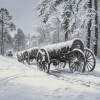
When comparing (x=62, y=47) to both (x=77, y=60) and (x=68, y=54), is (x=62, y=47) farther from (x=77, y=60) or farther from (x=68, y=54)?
(x=77, y=60)

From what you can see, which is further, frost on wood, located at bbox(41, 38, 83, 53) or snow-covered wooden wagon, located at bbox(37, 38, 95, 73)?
frost on wood, located at bbox(41, 38, 83, 53)

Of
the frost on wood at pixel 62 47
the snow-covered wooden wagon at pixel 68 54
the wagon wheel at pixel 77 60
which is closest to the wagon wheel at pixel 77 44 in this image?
the snow-covered wooden wagon at pixel 68 54

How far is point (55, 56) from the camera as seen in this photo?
220 inches

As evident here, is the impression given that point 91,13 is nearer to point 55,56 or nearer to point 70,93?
point 55,56

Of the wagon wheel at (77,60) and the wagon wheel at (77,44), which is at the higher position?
the wagon wheel at (77,44)

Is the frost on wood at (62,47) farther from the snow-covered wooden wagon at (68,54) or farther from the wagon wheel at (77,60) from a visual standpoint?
the wagon wheel at (77,60)

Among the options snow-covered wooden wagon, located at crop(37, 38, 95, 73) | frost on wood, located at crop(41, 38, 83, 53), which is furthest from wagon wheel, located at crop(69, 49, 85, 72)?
frost on wood, located at crop(41, 38, 83, 53)

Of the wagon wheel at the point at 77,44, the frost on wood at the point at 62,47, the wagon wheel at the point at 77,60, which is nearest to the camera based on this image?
the wagon wheel at the point at 77,60

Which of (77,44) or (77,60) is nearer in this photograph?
(77,60)

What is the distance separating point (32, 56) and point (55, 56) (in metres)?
4.53

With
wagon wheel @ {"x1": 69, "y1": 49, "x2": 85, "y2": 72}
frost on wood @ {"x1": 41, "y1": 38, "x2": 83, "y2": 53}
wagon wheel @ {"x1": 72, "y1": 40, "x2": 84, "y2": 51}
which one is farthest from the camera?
wagon wheel @ {"x1": 72, "y1": 40, "x2": 84, "y2": 51}

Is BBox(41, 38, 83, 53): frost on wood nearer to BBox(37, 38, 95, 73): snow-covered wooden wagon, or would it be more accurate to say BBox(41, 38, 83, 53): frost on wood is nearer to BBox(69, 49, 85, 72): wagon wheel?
BBox(37, 38, 95, 73): snow-covered wooden wagon

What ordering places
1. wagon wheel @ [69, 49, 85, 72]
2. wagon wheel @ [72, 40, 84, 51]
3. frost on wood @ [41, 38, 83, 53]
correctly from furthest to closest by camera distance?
wagon wheel @ [72, 40, 84, 51] < frost on wood @ [41, 38, 83, 53] < wagon wheel @ [69, 49, 85, 72]

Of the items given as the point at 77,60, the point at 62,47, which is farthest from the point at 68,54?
the point at 77,60
